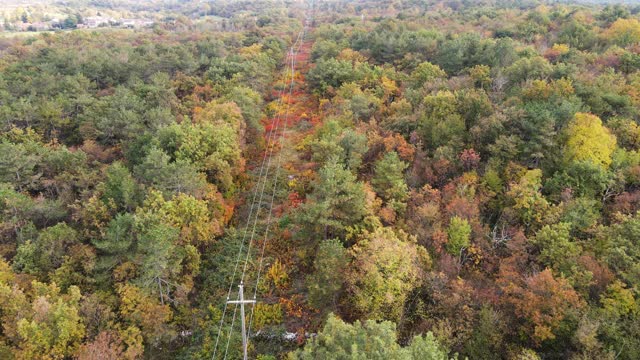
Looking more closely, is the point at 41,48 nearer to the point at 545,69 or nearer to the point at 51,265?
the point at 51,265

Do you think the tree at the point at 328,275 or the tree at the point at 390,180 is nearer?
the tree at the point at 328,275

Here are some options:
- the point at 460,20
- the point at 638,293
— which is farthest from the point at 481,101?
the point at 460,20

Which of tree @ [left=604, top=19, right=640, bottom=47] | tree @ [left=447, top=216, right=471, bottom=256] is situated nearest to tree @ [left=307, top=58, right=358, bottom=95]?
tree @ [left=604, top=19, right=640, bottom=47]

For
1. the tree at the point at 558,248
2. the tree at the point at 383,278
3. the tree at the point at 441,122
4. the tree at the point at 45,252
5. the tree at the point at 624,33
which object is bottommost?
the tree at the point at 45,252

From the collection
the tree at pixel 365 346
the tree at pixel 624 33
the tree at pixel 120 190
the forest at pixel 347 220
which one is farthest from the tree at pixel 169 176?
the tree at pixel 624 33

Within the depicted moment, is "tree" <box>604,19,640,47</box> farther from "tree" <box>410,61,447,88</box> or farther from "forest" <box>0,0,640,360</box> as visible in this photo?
"tree" <box>410,61,447,88</box>

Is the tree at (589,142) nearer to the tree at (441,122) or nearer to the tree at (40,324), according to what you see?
the tree at (441,122)

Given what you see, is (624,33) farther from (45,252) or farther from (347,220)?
(45,252)

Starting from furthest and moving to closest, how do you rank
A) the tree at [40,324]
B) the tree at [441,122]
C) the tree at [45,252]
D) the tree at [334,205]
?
1. the tree at [441,122]
2. the tree at [334,205]
3. the tree at [45,252]
4. the tree at [40,324]
